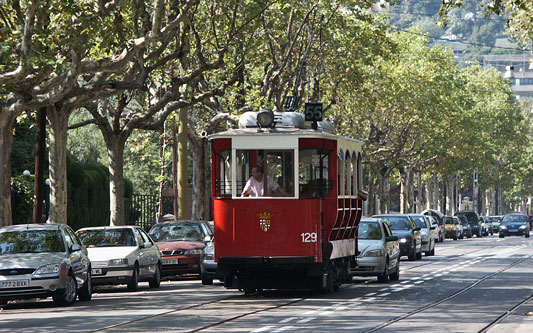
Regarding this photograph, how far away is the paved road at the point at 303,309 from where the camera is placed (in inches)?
596

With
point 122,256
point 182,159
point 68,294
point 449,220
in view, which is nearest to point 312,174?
point 122,256

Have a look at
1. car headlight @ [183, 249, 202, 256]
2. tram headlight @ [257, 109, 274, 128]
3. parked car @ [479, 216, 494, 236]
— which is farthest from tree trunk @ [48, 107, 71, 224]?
parked car @ [479, 216, 494, 236]

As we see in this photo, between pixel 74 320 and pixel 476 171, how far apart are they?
89.3 m

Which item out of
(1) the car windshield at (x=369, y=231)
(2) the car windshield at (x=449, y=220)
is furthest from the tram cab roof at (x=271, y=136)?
(2) the car windshield at (x=449, y=220)

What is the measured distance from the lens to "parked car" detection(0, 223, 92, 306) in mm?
18438

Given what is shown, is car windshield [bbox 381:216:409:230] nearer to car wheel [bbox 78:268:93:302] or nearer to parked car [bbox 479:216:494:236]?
car wheel [bbox 78:268:93:302]

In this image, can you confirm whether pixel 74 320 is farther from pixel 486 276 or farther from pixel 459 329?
pixel 486 276

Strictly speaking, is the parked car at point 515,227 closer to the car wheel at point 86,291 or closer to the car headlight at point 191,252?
the car headlight at point 191,252

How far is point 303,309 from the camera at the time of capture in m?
17.8

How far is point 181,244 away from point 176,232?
1.28 metres

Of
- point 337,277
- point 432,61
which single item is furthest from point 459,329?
point 432,61

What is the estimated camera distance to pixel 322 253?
782 inches

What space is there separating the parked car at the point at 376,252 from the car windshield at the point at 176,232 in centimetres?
445

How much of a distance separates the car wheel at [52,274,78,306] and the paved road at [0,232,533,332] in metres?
0.19
